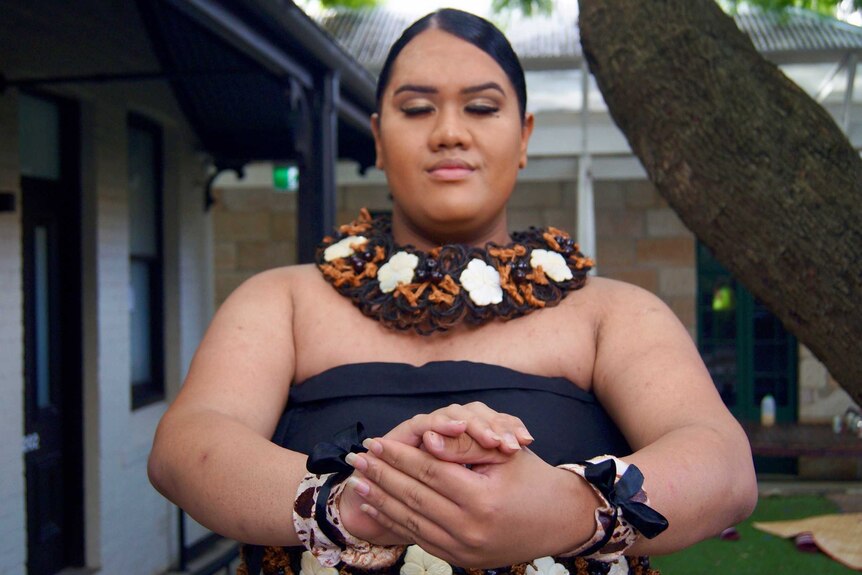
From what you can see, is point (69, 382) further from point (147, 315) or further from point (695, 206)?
point (695, 206)

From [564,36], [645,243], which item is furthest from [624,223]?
[564,36]

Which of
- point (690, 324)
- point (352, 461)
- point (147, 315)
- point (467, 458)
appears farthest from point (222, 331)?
point (690, 324)

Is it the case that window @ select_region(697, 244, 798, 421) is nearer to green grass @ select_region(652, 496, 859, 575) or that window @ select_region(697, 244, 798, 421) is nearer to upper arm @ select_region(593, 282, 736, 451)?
green grass @ select_region(652, 496, 859, 575)

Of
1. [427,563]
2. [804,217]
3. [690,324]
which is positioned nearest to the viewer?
[427,563]

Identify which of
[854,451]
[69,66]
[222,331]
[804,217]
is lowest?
[854,451]

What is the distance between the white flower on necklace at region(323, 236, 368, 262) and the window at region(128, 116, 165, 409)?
4353 mm

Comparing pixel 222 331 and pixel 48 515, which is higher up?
pixel 222 331

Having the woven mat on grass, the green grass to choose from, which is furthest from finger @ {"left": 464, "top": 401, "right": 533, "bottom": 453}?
the green grass

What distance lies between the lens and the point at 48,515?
5004mm

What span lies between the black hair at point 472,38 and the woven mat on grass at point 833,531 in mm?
1991

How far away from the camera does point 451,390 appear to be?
5.27 feet

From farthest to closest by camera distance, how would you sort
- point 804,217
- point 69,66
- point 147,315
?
point 147,315, point 69,66, point 804,217

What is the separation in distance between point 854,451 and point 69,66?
6150 millimetres

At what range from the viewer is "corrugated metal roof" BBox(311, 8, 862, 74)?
7.80m
